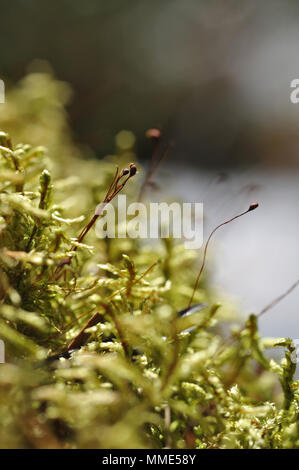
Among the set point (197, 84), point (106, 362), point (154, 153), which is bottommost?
point (106, 362)

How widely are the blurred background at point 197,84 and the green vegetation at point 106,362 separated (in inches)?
47.5

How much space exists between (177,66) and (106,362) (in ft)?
12.3

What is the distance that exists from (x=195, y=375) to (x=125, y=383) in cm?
8

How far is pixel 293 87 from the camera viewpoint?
3955 mm

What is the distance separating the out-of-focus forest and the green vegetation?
2.07m

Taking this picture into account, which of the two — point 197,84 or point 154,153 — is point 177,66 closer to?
point 197,84

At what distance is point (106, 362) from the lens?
1.23ft

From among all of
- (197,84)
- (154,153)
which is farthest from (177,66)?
(154,153)

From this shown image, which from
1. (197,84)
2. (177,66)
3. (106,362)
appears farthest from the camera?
(197,84)

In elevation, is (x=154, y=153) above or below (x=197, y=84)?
below

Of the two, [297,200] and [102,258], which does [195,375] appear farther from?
[297,200]

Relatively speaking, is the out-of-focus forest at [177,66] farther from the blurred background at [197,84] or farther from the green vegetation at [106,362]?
the green vegetation at [106,362]

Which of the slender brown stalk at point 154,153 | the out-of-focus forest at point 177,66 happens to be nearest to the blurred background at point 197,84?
the out-of-focus forest at point 177,66
